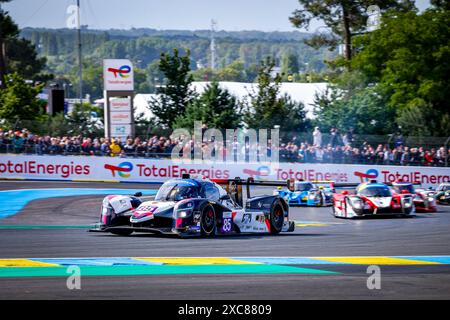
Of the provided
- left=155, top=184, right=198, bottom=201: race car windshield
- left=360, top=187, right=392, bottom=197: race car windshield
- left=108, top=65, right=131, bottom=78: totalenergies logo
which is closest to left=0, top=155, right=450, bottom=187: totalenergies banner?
left=108, top=65, right=131, bottom=78: totalenergies logo

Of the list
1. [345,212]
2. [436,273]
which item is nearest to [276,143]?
[345,212]

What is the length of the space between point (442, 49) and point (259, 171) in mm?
21570

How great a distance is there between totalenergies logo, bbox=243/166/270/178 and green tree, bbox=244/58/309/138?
23.2 feet

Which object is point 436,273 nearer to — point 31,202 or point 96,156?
point 31,202

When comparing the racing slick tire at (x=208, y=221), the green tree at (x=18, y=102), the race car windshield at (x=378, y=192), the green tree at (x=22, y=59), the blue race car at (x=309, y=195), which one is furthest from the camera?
the green tree at (x=22, y=59)

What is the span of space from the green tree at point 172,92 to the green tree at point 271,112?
5.36 meters

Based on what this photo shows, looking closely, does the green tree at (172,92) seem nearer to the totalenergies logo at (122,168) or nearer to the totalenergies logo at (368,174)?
the totalenergies logo at (122,168)

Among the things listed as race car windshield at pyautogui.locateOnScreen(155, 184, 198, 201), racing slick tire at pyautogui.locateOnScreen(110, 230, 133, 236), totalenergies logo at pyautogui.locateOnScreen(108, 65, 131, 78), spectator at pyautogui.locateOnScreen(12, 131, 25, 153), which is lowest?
racing slick tire at pyautogui.locateOnScreen(110, 230, 133, 236)

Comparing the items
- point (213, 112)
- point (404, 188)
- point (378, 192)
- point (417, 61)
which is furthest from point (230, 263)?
point (417, 61)

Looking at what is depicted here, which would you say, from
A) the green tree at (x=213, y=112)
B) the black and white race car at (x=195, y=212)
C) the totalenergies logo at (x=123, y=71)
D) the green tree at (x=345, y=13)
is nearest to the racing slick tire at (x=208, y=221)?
the black and white race car at (x=195, y=212)

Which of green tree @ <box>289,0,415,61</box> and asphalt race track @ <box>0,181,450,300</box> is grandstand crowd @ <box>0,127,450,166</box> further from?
green tree @ <box>289,0,415,61</box>

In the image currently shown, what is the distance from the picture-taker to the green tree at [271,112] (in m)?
46.9

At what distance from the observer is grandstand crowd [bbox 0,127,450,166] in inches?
1506

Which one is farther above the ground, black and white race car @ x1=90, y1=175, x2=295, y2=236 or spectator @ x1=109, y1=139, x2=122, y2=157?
spectator @ x1=109, y1=139, x2=122, y2=157
